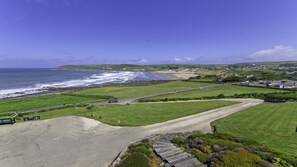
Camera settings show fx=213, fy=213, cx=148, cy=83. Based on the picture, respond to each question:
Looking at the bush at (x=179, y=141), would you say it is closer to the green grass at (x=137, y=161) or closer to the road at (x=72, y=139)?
the green grass at (x=137, y=161)

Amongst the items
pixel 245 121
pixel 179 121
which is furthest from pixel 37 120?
pixel 245 121

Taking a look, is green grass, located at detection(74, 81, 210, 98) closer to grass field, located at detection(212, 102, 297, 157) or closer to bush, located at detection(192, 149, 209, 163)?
grass field, located at detection(212, 102, 297, 157)

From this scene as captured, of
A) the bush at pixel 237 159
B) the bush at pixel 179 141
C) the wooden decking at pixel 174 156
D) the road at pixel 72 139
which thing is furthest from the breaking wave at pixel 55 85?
the bush at pixel 237 159

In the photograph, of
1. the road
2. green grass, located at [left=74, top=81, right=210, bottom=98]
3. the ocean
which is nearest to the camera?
the road

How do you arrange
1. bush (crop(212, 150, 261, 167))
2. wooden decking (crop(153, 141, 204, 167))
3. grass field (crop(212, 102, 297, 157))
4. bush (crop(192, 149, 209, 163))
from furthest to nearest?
grass field (crop(212, 102, 297, 157))
bush (crop(192, 149, 209, 163))
wooden decking (crop(153, 141, 204, 167))
bush (crop(212, 150, 261, 167))

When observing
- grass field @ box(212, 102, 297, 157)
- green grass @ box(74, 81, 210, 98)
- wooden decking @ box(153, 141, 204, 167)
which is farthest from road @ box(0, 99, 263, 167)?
green grass @ box(74, 81, 210, 98)

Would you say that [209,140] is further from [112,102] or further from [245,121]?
[112,102]
